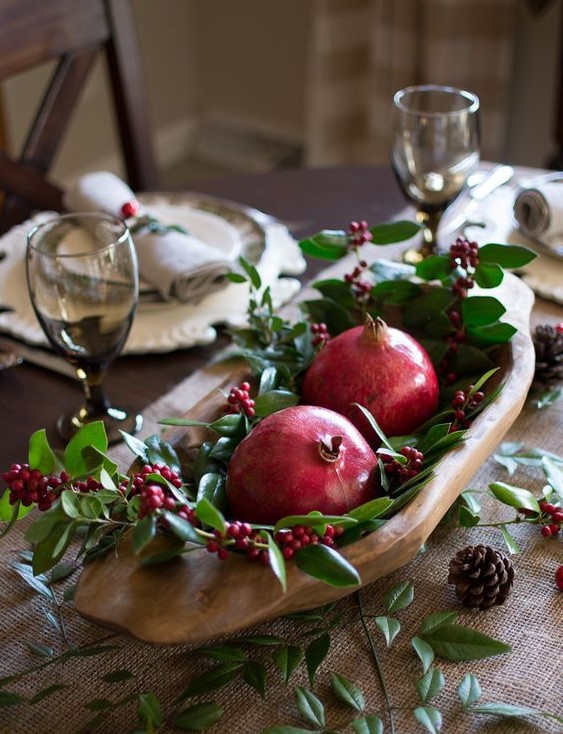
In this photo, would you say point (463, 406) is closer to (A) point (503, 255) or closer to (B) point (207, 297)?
(A) point (503, 255)

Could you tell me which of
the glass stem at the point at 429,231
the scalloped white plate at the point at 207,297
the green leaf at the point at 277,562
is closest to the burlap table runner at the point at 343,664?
the green leaf at the point at 277,562

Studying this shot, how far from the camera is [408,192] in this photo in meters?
1.05

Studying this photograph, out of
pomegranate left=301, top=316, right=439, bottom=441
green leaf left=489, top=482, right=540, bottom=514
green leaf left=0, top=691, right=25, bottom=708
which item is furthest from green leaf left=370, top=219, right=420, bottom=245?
green leaf left=0, top=691, right=25, bottom=708

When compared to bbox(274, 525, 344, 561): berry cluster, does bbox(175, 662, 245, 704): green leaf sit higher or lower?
lower

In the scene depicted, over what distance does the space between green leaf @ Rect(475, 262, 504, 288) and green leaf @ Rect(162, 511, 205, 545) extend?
0.35 m

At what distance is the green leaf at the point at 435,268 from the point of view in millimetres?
792

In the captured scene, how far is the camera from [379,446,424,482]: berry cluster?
2.03 ft

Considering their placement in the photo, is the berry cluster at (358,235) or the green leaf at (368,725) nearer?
the green leaf at (368,725)

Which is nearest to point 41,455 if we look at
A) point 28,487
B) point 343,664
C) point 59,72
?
point 28,487

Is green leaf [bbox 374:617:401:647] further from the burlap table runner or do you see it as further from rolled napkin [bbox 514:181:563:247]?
rolled napkin [bbox 514:181:563:247]

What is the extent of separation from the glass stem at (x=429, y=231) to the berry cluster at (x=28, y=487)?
1.98ft

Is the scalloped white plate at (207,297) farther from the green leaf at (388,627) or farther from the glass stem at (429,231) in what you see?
the green leaf at (388,627)

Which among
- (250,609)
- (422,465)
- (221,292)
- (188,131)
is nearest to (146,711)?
(250,609)

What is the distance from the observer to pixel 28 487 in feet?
1.93
